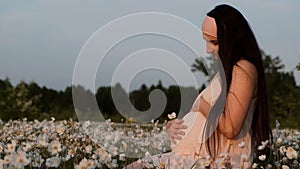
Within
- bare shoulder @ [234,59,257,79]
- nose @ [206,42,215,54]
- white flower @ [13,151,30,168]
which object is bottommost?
white flower @ [13,151,30,168]

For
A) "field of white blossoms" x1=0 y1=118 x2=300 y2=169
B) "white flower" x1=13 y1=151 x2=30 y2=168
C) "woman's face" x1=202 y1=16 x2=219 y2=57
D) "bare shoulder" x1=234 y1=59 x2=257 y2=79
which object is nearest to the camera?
"white flower" x1=13 y1=151 x2=30 y2=168

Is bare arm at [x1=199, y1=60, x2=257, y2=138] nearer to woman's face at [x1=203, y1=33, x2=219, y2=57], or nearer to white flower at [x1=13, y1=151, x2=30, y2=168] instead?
woman's face at [x1=203, y1=33, x2=219, y2=57]

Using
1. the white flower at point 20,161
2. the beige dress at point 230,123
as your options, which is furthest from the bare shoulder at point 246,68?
the white flower at point 20,161

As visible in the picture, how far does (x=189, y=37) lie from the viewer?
4152 millimetres

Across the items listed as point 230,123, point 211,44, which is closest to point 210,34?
point 211,44

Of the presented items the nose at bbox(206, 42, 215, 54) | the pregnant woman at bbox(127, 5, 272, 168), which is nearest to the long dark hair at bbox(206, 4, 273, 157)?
the pregnant woman at bbox(127, 5, 272, 168)

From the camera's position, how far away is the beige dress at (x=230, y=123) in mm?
3521

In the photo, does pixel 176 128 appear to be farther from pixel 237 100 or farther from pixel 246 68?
pixel 246 68

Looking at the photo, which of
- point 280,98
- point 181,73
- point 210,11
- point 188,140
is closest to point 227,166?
point 188,140

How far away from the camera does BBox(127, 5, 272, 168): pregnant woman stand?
3.55 m

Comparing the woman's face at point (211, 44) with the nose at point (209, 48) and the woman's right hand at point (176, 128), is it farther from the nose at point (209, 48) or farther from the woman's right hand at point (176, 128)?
the woman's right hand at point (176, 128)

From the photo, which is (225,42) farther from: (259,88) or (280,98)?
(280,98)

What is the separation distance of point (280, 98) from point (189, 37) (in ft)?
51.8

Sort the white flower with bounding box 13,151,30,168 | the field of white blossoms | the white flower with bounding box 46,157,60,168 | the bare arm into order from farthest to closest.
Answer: the field of white blossoms → the bare arm → the white flower with bounding box 46,157,60,168 → the white flower with bounding box 13,151,30,168
